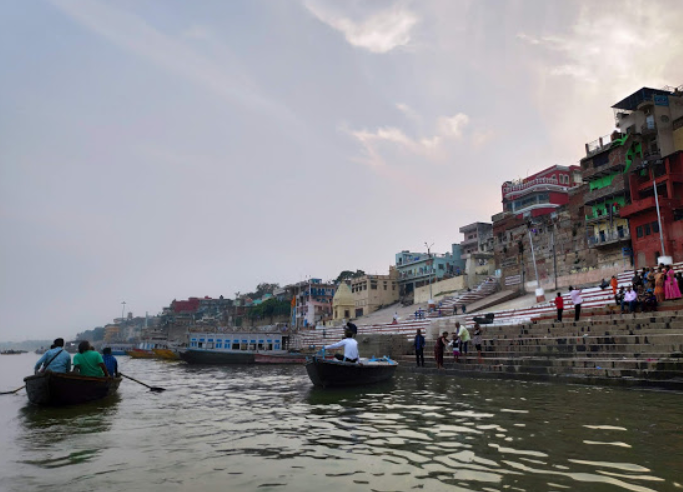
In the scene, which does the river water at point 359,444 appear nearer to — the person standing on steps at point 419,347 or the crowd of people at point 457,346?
the crowd of people at point 457,346

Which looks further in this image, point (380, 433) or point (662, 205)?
point (662, 205)

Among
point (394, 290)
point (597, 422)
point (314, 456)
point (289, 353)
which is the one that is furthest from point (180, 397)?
point (394, 290)

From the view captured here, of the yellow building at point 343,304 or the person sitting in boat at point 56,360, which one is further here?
the yellow building at point 343,304

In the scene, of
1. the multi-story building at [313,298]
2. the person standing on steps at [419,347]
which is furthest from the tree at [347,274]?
the person standing on steps at [419,347]

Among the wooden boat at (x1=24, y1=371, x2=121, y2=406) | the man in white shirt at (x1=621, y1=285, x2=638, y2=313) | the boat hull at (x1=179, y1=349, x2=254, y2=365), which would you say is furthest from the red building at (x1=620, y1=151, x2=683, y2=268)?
the wooden boat at (x1=24, y1=371, x2=121, y2=406)

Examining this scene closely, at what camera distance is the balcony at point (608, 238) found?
3412 centimetres

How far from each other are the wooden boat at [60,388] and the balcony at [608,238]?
3576 cm

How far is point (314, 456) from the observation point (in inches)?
223

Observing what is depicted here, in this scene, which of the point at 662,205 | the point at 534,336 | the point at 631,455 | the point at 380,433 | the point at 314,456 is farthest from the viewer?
the point at 662,205

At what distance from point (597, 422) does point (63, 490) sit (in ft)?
24.2

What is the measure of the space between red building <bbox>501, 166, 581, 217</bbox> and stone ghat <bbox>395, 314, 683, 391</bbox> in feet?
122

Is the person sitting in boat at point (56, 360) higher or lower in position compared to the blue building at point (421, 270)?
lower

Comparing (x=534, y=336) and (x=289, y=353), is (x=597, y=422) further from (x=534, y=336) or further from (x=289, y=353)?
(x=289, y=353)

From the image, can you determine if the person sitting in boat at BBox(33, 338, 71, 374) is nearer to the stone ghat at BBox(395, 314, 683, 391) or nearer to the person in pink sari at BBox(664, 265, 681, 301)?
the stone ghat at BBox(395, 314, 683, 391)
